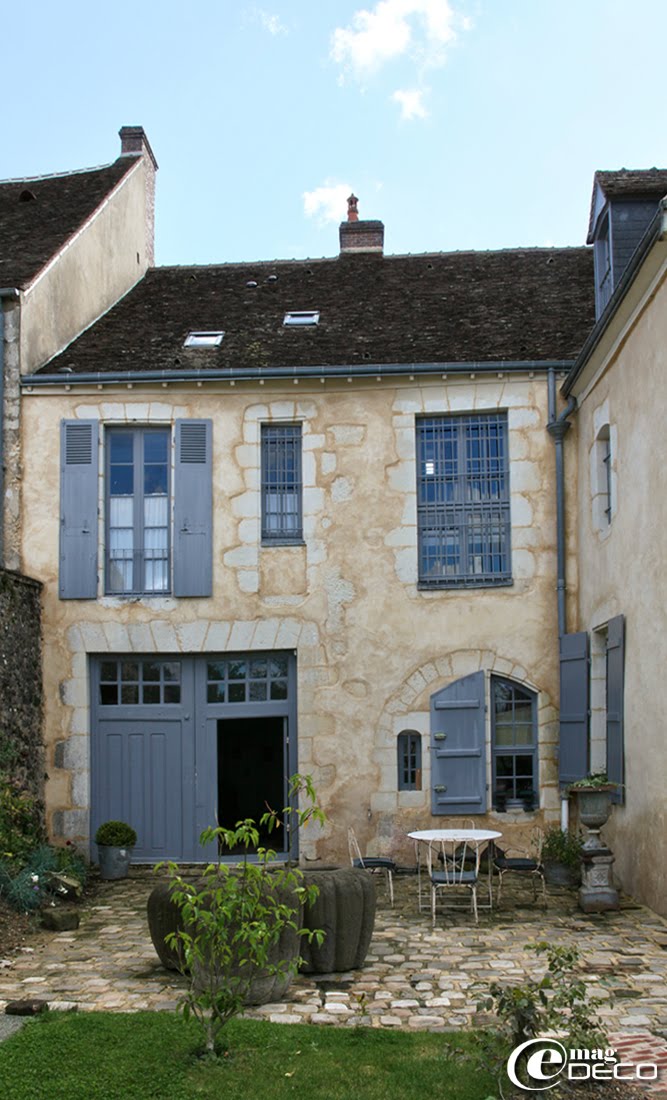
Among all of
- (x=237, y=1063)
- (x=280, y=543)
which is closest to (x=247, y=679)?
(x=280, y=543)

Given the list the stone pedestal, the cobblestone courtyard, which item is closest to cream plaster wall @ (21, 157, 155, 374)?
the cobblestone courtyard

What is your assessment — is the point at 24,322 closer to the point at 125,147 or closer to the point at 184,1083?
the point at 125,147

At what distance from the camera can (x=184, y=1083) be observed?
492cm

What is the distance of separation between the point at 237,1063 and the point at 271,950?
49.9 inches

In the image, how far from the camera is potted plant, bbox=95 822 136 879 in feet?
35.7

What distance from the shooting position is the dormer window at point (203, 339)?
12.2 m

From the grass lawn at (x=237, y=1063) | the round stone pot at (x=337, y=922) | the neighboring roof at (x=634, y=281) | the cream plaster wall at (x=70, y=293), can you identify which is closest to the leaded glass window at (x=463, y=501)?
the neighboring roof at (x=634, y=281)

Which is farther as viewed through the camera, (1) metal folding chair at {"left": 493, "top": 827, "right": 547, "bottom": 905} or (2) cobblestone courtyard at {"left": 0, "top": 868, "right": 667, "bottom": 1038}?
(1) metal folding chair at {"left": 493, "top": 827, "right": 547, "bottom": 905}

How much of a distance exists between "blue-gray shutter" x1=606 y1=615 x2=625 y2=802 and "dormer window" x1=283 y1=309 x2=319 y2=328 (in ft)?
16.3

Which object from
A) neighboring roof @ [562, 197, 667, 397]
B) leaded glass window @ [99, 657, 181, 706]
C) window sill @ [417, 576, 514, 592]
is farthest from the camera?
leaded glass window @ [99, 657, 181, 706]

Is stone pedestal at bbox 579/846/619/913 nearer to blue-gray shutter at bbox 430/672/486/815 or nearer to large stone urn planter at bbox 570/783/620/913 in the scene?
large stone urn planter at bbox 570/783/620/913

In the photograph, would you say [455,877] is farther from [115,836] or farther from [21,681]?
[21,681]

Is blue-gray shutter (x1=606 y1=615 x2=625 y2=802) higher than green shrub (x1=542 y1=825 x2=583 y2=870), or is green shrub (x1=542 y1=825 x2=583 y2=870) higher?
blue-gray shutter (x1=606 y1=615 x2=625 y2=802)

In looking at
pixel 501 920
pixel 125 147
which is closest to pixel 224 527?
pixel 501 920
